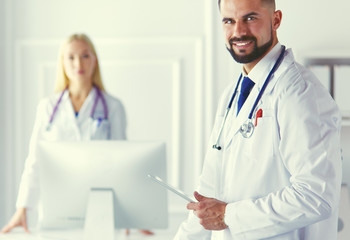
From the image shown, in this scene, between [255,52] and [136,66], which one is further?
[136,66]

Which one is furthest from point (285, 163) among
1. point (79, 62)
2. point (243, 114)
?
point (79, 62)

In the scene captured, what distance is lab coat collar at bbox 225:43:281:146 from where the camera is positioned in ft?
4.96

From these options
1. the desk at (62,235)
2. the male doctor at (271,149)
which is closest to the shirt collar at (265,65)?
the male doctor at (271,149)

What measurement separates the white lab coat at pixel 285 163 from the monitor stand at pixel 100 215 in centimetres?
66

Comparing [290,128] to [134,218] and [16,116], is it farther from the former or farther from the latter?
[16,116]

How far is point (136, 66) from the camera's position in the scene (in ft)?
12.5

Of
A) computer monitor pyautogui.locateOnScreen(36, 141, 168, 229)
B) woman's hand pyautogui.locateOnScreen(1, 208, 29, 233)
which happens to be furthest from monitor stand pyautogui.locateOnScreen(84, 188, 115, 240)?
woman's hand pyautogui.locateOnScreen(1, 208, 29, 233)

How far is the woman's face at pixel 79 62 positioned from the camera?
310 centimetres

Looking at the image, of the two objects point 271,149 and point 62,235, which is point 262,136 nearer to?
point 271,149

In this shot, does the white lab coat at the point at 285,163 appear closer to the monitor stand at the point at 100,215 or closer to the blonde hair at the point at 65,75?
the monitor stand at the point at 100,215

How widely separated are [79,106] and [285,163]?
191cm

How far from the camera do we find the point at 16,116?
388 cm

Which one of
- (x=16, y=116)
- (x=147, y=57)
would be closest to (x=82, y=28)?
(x=147, y=57)

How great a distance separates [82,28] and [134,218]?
197 cm
